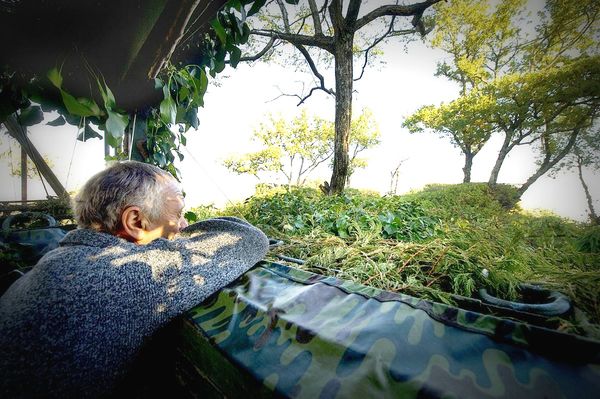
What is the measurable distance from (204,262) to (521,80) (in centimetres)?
1702

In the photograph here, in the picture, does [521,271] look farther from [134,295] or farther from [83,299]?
[83,299]

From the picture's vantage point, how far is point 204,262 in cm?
113

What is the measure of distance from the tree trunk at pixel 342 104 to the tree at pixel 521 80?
914cm

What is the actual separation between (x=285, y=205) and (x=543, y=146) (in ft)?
62.1

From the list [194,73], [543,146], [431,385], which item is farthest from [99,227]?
[543,146]

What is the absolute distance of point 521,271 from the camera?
1.65 m

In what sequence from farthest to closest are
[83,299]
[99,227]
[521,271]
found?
[521,271], [99,227], [83,299]

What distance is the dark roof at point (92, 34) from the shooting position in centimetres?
125

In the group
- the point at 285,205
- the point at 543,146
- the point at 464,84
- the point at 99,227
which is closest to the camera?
the point at 99,227

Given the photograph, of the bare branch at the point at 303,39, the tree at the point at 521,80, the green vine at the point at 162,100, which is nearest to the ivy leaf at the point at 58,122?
the green vine at the point at 162,100

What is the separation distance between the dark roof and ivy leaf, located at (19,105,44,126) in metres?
0.38

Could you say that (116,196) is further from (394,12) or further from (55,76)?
(394,12)

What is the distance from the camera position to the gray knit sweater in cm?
79

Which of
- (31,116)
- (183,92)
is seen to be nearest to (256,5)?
(183,92)
